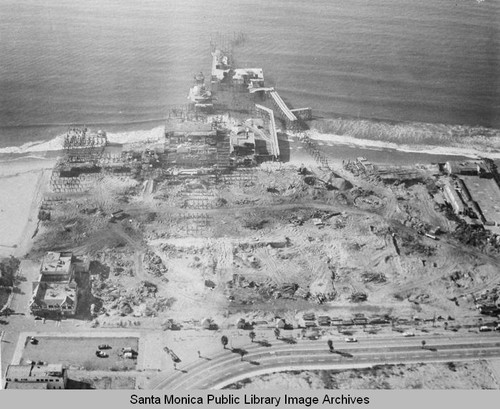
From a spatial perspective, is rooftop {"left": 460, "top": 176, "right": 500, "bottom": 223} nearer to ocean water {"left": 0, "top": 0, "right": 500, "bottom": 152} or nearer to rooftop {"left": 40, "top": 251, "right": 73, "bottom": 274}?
ocean water {"left": 0, "top": 0, "right": 500, "bottom": 152}

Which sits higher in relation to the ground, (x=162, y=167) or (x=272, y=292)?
(x=162, y=167)

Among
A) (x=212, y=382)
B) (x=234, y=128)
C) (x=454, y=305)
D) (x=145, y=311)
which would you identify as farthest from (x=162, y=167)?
(x=454, y=305)

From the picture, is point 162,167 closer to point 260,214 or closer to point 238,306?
point 260,214

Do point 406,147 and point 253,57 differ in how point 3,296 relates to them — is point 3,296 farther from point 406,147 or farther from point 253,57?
point 253,57

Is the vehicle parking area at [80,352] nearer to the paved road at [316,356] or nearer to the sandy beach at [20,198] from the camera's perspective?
the paved road at [316,356]

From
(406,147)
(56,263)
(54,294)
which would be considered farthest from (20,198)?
(406,147)

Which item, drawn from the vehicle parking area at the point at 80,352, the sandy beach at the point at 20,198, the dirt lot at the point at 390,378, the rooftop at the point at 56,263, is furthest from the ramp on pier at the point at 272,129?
the dirt lot at the point at 390,378
